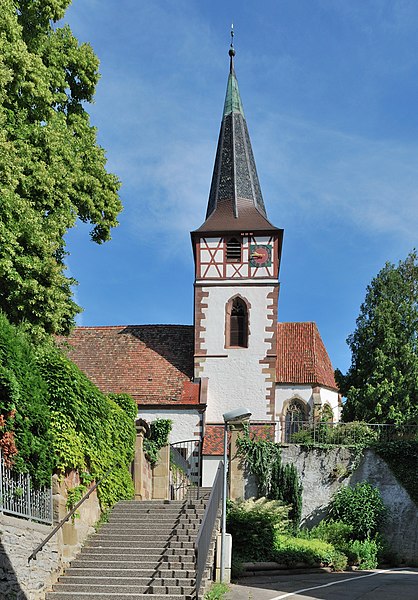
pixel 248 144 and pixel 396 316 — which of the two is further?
pixel 248 144

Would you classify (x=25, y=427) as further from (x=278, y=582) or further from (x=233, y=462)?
(x=233, y=462)

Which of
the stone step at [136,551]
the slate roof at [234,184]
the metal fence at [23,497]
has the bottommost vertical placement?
the stone step at [136,551]

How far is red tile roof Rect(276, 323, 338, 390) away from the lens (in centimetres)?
2873

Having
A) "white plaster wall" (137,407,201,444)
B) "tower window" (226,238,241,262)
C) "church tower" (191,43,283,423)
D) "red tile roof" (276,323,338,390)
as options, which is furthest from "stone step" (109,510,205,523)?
"red tile roof" (276,323,338,390)

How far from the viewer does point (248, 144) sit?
104 feet

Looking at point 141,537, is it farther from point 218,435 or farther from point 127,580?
point 218,435

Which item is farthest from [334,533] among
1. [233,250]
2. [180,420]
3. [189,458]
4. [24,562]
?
[233,250]

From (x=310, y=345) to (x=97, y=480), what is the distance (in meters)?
18.1

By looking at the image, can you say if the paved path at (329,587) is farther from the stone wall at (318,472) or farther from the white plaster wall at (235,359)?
the white plaster wall at (235,359)

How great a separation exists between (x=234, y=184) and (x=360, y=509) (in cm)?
1493

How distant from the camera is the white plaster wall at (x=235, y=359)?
25969mm

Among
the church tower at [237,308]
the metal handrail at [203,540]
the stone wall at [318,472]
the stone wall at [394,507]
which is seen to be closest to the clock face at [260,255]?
the church tower at [237,308]

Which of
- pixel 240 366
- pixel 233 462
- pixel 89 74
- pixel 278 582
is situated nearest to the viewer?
pixel 278 582

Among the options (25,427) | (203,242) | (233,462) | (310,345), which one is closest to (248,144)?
(203,242)
